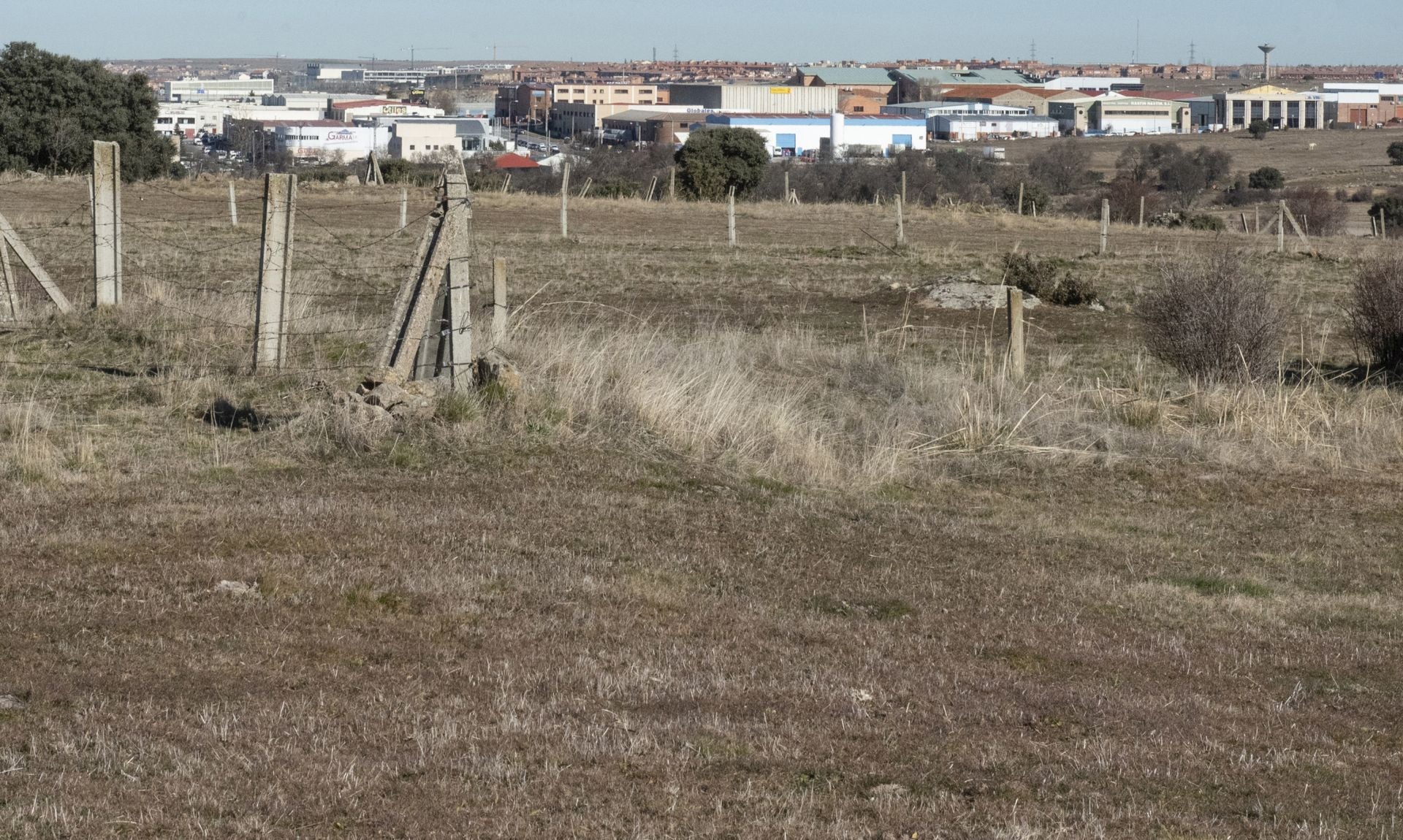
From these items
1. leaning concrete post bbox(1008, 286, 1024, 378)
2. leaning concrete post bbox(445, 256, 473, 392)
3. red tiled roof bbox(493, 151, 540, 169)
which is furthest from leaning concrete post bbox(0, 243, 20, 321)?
red tiled roof bbox(493, 151, 540, 169)

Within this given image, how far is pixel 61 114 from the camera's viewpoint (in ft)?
151

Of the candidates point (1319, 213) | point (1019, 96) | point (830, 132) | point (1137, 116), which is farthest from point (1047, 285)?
point (1019, 96)

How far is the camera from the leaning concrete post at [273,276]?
12.7m

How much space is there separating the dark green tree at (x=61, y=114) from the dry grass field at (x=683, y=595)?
108 ft

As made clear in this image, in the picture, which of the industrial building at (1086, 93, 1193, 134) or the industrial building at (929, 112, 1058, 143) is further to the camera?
the industrial building at (1086, 93, 1193, 134)

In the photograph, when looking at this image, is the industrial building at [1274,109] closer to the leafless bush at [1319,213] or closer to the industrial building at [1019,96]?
the industrial building at [1019,96]

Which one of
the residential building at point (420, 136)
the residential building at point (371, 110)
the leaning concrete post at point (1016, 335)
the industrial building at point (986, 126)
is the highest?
the residential building at point (371, 110)

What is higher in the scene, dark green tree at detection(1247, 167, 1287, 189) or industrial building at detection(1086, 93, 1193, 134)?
industrial building at detection(1086, 93, 1193, 134)

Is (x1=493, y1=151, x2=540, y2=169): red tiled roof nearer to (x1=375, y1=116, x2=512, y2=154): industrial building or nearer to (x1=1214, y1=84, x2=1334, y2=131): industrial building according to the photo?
(x1=375, y1=116, x2=512, y2=154): industrial building

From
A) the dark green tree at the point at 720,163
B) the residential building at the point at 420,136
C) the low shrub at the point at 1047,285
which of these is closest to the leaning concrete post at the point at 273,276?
the low shrub at the point at 1047,285

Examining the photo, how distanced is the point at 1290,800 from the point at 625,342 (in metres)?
9.41

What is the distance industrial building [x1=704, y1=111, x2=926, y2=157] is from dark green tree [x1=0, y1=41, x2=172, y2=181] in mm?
81433

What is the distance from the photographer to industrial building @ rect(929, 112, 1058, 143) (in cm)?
15538

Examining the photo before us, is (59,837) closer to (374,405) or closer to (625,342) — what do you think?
(374,405)
